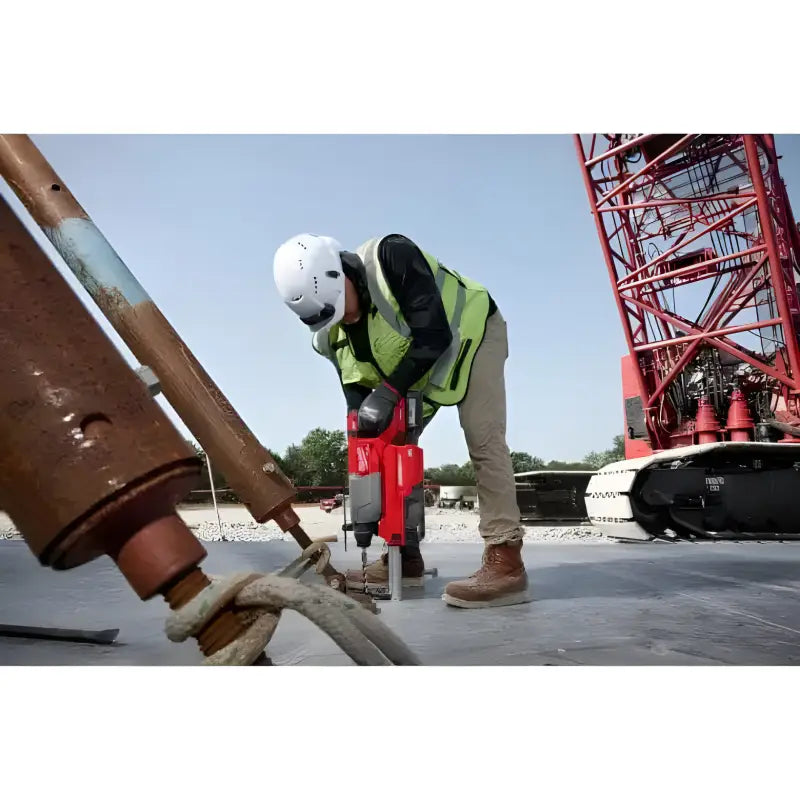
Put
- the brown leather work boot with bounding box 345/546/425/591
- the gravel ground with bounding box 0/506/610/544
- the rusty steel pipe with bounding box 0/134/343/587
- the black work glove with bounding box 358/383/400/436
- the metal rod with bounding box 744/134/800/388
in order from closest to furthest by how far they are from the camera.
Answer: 1. the rusty steel pipe with bounding box 0/134/343/587
2. the black work glove with bounding box 358/383/400/436
3. the brown leather work boot with bounding box 345/546/425/591
4. the gravel ground with bounding box 0/506/610/544
5. the metal rod with bounding box 744/134/800/388

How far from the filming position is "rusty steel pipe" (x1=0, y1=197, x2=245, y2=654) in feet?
1.04

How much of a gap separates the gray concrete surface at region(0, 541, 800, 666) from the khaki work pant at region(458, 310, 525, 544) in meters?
0.19

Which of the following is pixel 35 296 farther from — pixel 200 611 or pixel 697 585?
pixel 697 585

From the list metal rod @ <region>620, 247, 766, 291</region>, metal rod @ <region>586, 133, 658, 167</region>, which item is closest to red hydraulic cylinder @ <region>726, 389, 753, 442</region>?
metal rod @ <region>620, 247, 766, 291</region>

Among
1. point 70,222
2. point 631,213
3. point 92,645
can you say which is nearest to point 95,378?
point 70,222

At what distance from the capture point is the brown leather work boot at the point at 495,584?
1398 millimetres

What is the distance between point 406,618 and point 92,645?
0.58 metres

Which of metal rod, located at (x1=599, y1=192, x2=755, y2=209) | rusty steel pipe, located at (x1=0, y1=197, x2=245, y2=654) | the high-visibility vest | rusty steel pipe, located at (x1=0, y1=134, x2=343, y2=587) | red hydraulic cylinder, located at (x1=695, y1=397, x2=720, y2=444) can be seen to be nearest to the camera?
rusty steel pipe, located at (x1=0, y1=197, x2=245, y2=654)

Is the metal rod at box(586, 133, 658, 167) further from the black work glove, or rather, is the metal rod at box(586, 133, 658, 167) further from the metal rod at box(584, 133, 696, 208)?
the black work glove

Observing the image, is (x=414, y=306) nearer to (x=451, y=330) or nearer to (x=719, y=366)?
(x=451, y=330)

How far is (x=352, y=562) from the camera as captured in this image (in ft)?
6.68

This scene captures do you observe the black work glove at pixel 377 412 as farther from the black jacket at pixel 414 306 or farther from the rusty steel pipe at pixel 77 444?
the rusty steel pipe at pixel 77 444

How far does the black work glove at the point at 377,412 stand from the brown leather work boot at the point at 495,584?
0.39 metres

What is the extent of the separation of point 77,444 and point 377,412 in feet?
3.53
